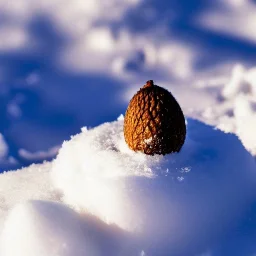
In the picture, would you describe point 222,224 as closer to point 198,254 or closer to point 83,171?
point 198,254

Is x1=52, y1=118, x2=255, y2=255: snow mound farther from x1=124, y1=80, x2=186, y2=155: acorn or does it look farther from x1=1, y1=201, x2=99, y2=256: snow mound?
x1=1, y1=201, x2=99, y2=256: snow mound

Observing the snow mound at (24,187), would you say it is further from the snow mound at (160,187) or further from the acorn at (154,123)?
the acorn at (154,123)

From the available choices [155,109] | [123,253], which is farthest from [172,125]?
[123,253]

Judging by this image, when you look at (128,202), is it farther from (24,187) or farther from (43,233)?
(24,187)

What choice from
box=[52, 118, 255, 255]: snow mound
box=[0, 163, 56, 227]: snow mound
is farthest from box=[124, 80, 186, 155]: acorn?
box=[0, 163, 56, 227]: snow mound

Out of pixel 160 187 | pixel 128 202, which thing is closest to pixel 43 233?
pixel 128 202

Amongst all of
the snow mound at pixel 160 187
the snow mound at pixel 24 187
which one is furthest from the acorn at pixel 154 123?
the snow mound at pixel 24 187

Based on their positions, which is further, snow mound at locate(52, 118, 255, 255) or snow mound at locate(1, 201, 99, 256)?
snow mound at locate(52, 118, 255, 255)
